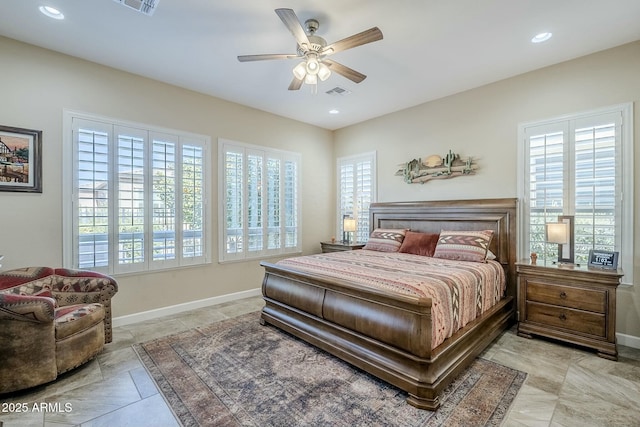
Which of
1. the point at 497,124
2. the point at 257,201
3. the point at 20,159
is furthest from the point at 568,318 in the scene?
the point at 20,159

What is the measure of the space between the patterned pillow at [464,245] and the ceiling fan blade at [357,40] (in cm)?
253

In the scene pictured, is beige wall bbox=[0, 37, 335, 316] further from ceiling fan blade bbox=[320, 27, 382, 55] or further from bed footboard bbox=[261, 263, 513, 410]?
ceiling fan blade bbox=[320, 27, 382, 55]

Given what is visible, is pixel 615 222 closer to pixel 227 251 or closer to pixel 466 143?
pixel 466 143

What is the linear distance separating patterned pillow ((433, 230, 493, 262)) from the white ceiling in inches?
79.4

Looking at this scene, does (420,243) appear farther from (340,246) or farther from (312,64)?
(312,64)

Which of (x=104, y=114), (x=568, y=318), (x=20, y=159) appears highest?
(x=104, y=114)

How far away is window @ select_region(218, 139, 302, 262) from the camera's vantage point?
443 centimetres

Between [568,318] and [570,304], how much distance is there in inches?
5.8

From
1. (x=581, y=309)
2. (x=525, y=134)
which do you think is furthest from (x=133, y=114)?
(x=581, y=309)

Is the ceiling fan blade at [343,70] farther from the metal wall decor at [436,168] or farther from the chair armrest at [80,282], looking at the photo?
the chair armrest at [80,282]

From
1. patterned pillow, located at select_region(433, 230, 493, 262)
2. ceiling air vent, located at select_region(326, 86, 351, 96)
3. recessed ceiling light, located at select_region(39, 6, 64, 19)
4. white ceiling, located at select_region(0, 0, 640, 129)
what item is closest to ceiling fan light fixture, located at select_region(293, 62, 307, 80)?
white ceiling, located at select_region(0, 0, 640, 129)

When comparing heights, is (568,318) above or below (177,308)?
above

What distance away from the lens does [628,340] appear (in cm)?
295

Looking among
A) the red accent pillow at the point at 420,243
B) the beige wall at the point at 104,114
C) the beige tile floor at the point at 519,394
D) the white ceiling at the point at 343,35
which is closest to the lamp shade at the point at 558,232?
the beige tile floor at the point at 519,394
